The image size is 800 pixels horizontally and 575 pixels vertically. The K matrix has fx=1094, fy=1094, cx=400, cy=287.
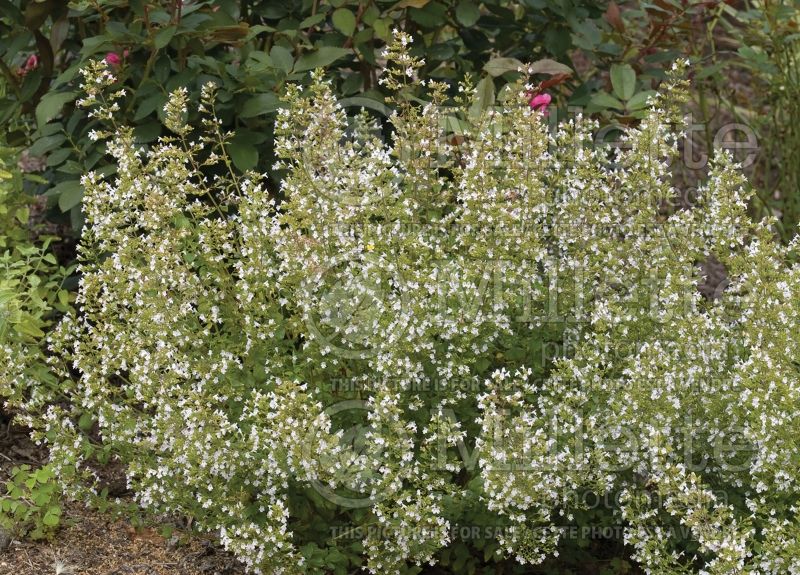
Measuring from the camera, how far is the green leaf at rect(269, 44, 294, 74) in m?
3.84

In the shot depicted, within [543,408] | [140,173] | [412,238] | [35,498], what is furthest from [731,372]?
[35,498]

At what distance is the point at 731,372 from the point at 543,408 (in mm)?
532

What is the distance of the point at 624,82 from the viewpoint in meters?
4.26

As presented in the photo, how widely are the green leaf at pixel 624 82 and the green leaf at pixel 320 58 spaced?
3.62 ft

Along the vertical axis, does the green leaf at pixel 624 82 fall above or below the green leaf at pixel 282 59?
below

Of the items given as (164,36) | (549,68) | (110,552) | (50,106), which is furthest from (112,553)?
→ (549,68)

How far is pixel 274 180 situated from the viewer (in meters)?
4.05

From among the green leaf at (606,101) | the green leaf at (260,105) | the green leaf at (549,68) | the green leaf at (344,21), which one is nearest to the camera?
the green leaf at (260,105)

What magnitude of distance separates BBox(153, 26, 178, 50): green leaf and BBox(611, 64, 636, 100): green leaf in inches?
67.0

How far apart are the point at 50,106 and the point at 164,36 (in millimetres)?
476

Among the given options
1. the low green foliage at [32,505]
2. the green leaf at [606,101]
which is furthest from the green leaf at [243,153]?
the green leaf at [606,101]

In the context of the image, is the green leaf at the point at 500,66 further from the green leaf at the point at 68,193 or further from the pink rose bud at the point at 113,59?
the green leaf at the point at 68,193

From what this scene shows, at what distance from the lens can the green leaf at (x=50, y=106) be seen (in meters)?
3.72

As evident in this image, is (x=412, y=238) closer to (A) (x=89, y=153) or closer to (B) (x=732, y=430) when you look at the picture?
(B) (x=732, y=430)
